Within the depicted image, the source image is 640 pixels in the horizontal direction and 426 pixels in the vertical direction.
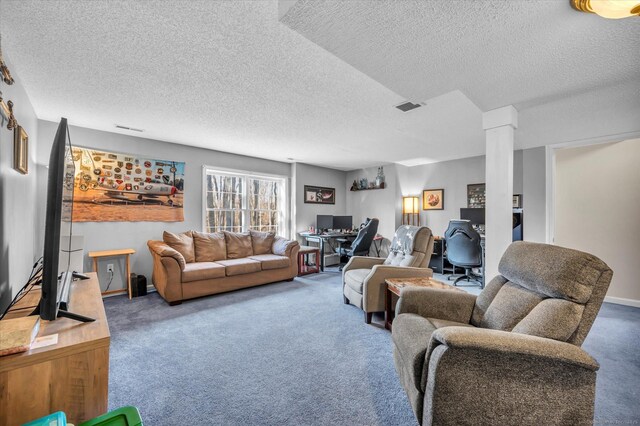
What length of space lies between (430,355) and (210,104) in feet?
9.38

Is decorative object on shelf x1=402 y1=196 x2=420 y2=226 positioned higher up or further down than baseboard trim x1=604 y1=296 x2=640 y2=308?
higher up

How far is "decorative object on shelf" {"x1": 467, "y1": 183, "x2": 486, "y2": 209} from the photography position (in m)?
5.05

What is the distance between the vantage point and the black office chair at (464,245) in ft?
13.6

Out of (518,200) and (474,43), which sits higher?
(474,43)

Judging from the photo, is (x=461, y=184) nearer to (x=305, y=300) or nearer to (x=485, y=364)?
(x=305, y=300)

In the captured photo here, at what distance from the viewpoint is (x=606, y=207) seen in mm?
3652

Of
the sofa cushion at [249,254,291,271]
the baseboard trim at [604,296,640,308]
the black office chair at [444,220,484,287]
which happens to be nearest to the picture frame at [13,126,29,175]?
the sofa cushion at [249,254,291,271]

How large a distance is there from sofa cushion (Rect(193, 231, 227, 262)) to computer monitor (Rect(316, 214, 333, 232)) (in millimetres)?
Answer: 2262

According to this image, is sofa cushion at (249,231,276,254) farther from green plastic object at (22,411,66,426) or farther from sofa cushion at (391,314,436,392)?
green plastic object at (22,411,66,426)

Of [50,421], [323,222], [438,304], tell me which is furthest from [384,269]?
[323,222]

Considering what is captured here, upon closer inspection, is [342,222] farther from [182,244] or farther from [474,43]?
[474,43]

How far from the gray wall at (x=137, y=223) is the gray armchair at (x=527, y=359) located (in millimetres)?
4001

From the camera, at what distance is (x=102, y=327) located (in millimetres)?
1170

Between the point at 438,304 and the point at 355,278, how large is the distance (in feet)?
4.30
